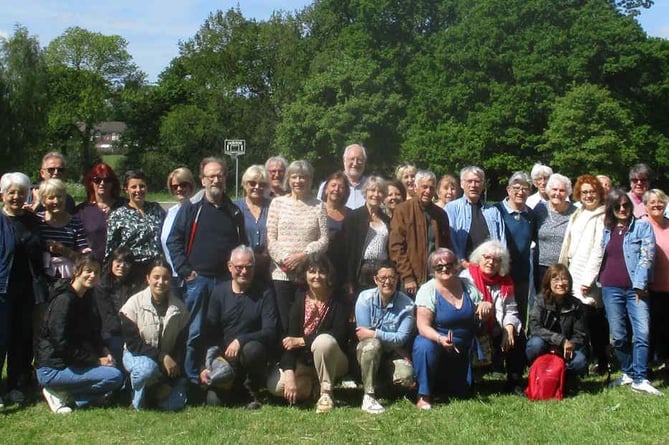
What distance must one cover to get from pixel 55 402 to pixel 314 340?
2.13 meters

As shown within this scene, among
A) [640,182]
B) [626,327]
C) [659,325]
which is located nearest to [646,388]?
[626,327]

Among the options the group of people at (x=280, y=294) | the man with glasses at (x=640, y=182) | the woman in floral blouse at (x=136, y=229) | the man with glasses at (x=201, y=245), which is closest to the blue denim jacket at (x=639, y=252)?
the group of people at (x=280, y=294)

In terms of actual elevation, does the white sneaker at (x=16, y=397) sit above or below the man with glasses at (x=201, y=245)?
below

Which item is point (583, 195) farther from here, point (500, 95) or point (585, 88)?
point (500, 95)

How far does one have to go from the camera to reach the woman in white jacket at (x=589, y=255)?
677 cm

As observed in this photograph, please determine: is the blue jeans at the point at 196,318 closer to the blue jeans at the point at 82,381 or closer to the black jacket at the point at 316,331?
the blue jeans at the point at 82,381

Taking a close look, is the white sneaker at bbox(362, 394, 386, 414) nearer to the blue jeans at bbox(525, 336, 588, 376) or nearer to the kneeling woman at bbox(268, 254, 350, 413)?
the kneeling woman at bbox(268, 254, 350, 413)

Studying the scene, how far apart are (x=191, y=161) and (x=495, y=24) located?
2096 cm

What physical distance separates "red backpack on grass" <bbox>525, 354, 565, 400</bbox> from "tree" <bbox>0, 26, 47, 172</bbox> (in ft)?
128

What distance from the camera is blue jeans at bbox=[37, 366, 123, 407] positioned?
5.88 meters

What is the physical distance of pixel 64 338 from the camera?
19.4 feet

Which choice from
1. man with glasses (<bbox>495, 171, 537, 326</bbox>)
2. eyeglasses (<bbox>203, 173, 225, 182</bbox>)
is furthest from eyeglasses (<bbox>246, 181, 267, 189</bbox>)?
man with glasses (<bbox>495, 171, 537, 326</bbox>)

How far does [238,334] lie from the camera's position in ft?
20.2

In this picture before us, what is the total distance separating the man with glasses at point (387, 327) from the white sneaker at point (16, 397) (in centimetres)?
281
